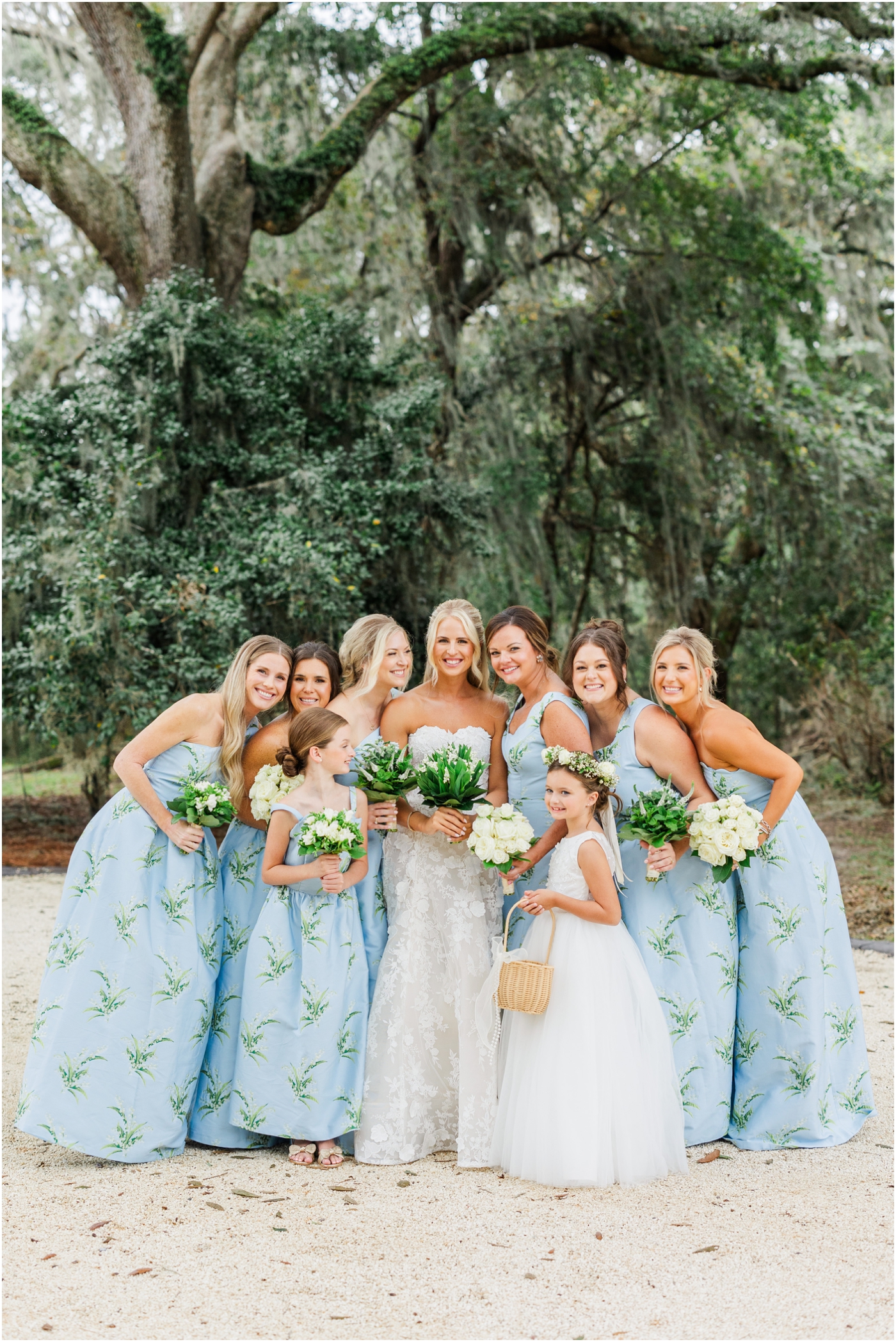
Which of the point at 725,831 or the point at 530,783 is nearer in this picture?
the point at 725,831

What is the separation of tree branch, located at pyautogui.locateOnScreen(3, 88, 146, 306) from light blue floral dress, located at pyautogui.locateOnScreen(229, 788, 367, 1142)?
7519 millimetres

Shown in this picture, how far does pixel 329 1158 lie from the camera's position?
4031 millimetres

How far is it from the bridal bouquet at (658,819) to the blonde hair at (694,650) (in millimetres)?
459

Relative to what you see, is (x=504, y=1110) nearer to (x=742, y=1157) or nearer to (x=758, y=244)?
(x=742, y=1157)

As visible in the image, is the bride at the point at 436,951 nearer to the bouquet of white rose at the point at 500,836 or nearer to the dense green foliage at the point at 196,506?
the bouquet of white rose at the point at 500,836

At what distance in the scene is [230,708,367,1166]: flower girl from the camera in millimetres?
4059

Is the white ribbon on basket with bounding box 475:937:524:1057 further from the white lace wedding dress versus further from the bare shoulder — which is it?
the bare shoulder

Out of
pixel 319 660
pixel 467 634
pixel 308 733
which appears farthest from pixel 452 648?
pixel 308 733

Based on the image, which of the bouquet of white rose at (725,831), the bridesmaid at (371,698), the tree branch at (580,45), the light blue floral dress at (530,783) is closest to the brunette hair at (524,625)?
the light blue floral dress at (530,783)

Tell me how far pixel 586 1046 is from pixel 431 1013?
678 millimetres

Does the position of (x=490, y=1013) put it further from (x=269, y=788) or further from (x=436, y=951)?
(x=269, y=788)

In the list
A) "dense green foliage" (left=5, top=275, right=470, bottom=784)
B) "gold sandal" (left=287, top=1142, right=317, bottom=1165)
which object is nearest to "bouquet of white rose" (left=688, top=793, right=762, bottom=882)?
"gold sandal" (left=287, top=1142, right=317, bottom=1165)

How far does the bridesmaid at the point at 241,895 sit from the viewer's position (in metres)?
4.24

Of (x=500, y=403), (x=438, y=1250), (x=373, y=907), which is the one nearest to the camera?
(x=438, y=1250)
